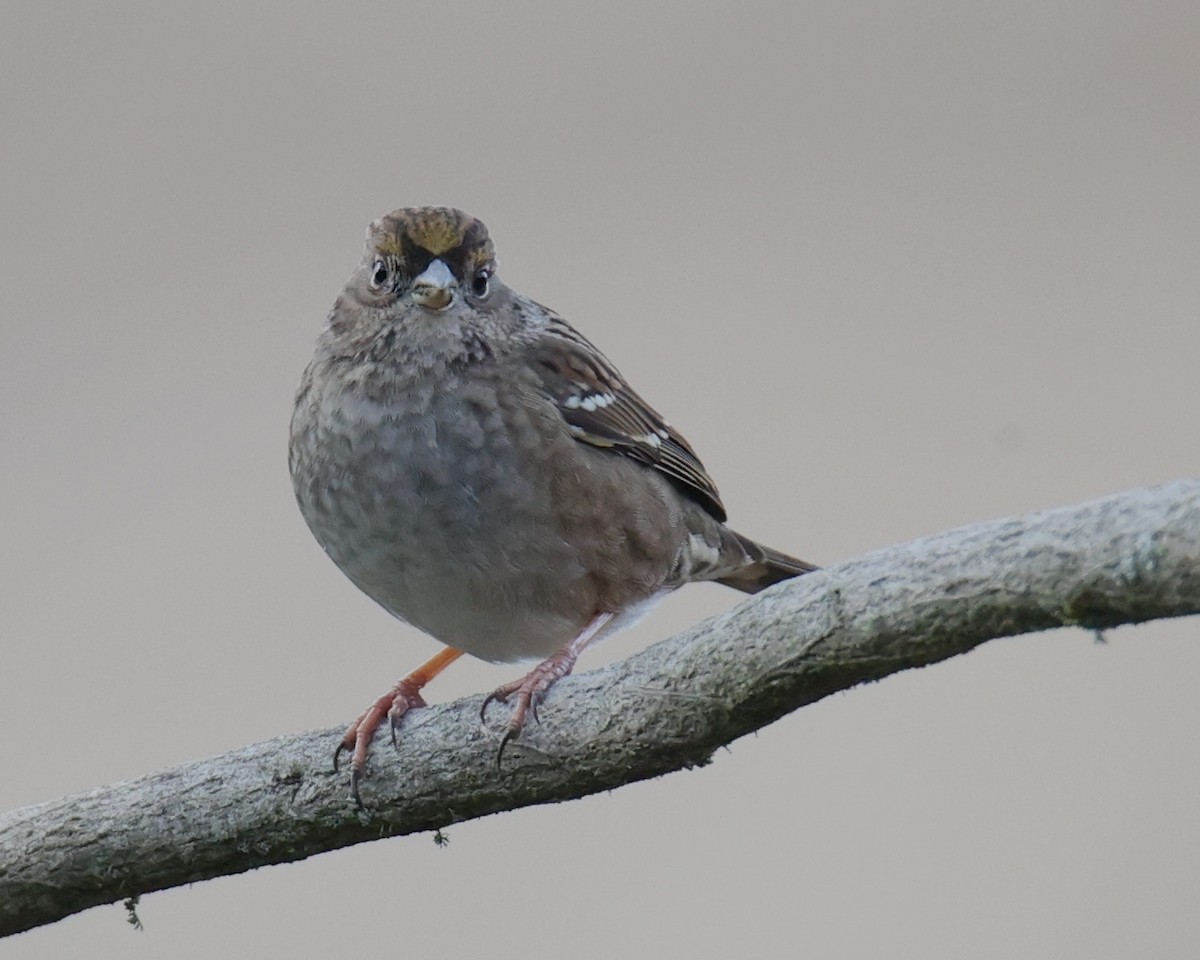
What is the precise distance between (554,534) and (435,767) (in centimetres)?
77

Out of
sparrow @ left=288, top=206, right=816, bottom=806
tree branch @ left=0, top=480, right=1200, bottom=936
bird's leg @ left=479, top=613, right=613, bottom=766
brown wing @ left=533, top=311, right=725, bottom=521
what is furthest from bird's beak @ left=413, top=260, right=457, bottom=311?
tree branch @ left=0, top=480, right=1200, bottom=936

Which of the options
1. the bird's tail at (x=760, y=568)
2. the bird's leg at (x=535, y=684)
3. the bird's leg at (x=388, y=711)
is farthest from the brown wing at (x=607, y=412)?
the bird's leg at (x=388, y=711)

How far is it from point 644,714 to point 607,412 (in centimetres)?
142

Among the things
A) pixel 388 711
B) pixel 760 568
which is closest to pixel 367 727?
pixel 388 711

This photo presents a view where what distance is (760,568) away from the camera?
13.9ft

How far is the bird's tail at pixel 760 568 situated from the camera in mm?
4145

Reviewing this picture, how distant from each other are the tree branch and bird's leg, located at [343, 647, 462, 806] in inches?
1.1

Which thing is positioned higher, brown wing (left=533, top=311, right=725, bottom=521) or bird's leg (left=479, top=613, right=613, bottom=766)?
brown wing (left=533, top=311, right=725, bottom=521)

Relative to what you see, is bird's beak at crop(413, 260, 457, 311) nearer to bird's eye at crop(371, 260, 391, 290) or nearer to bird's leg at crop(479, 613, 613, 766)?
bird's eye at crop(371, 260, 391, 290)

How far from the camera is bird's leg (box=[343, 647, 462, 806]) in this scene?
285 cm

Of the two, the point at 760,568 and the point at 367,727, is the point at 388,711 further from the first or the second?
the point at 760,568

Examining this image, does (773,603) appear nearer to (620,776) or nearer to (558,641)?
(620,776)

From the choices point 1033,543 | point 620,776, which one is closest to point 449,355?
point 620,776

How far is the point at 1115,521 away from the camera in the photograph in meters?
1.93
